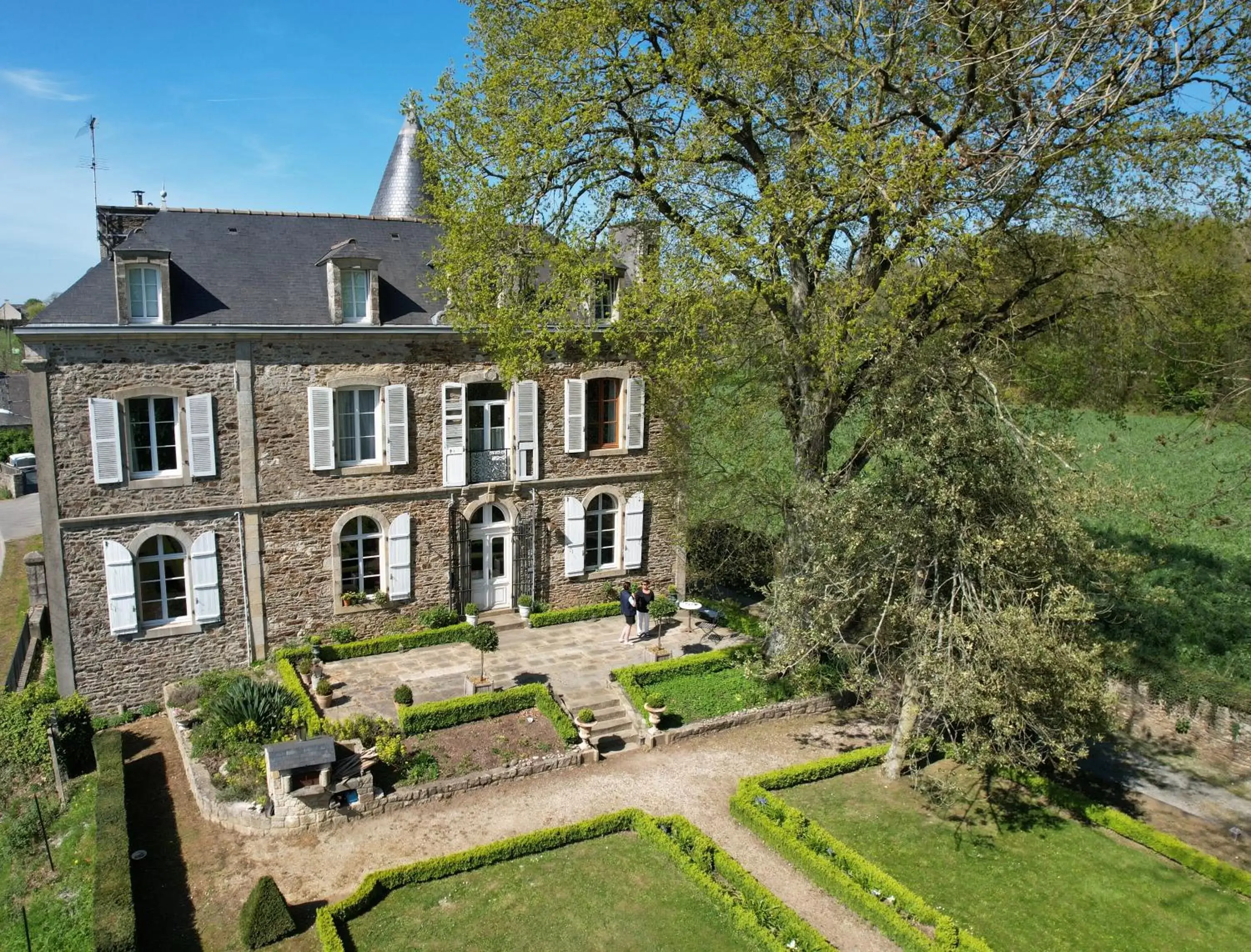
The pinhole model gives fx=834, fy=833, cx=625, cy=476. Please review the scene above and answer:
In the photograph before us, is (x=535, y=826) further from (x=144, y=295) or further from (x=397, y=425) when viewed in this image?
(x=144, y=295)

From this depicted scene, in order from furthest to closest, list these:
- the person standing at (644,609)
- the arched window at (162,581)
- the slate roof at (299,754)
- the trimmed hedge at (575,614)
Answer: the trimmed hedge at (575,614)
the person standing at (644,609)
the arched window at (162,581)
the slate roof at (299,754)

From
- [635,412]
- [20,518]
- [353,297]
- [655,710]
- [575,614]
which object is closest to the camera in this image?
[655,710]

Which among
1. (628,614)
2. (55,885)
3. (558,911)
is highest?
(628,614)

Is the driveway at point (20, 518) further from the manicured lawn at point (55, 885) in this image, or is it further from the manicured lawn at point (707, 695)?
the manicured lawn at point (707, 695)

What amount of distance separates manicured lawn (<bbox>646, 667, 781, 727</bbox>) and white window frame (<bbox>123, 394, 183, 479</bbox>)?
33.8 feet

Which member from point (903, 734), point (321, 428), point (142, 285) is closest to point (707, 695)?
point (903, 734)

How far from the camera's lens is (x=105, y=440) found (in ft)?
50.6

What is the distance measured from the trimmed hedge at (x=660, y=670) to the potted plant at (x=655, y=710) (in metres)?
0.14

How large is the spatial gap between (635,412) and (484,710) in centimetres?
842

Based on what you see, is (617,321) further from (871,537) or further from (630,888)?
(630,888)

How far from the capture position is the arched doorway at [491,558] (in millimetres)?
19719

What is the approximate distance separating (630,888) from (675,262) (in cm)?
1049

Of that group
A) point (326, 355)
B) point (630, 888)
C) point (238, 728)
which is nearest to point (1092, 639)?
point (630, 888)

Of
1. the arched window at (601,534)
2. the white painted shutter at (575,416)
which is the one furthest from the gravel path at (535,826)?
the white painted shutter at (575,416)
